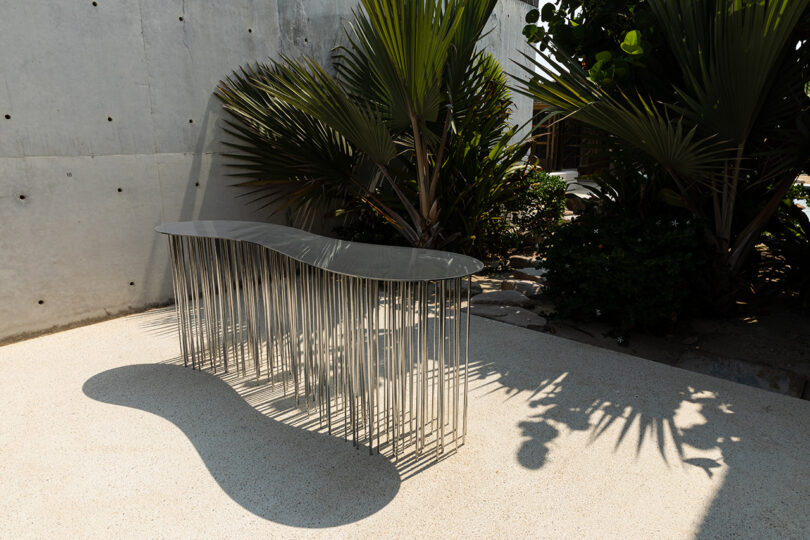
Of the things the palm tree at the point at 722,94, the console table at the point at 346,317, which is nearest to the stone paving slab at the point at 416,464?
the console table at the point at 346,317

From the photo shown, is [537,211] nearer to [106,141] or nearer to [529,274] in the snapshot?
[529,274]

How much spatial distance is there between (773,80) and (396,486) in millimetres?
2639

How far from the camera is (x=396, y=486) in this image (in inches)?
74.2

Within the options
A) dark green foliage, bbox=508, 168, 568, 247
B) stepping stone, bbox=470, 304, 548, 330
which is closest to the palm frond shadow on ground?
stepping stone, bbox=470, 304, 548, 330

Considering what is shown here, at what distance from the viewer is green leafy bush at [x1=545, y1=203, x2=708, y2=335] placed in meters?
3.04

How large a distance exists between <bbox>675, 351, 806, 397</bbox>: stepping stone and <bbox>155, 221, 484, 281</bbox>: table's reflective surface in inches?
68.0

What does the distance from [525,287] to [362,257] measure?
8.15ft

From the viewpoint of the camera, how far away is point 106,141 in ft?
11.4

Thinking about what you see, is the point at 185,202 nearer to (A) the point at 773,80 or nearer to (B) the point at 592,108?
(B) the point at 592,108

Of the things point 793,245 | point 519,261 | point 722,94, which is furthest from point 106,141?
point 793,245

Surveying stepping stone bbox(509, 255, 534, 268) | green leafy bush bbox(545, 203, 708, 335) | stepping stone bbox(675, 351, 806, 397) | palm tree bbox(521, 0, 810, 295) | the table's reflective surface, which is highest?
palm tree bbox(521, 0, 810, 295)

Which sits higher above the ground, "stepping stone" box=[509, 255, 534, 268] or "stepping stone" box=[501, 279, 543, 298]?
"stepping stone" box=[509, 255, 534, 268]

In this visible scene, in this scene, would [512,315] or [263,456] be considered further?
[512,315]

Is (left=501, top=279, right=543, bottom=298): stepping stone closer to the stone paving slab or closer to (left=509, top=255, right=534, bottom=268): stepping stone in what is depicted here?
(left=509, top=255, right=534, bottom=268): stepping stone
